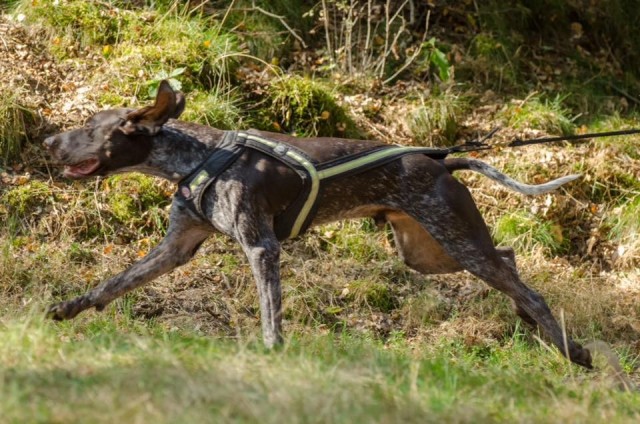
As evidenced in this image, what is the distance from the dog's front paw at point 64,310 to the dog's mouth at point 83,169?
2.49 feet

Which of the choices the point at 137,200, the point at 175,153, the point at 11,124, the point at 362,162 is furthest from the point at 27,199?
the point at 362,162

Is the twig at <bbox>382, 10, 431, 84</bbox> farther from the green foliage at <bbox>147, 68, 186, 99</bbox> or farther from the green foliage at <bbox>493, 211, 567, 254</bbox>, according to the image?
the green foliage at <bbox>147, 68, 186, 99</bbox>

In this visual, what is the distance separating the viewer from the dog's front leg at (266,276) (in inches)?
239

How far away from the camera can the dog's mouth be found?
628 centimetres

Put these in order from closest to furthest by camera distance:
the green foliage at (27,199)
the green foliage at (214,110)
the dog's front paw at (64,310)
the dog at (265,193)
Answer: the dog's front paw at (64,310) → the dog at (265,193) → the green foliage at (27,199) → the green foliage at (214,110)

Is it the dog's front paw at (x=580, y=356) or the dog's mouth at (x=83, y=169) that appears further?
the dog's front paw at (x=580, y=356)

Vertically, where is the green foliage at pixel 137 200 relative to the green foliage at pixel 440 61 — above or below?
below

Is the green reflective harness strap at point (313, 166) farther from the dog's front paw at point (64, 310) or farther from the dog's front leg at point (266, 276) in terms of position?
the dog's front paw at point (64, 310)

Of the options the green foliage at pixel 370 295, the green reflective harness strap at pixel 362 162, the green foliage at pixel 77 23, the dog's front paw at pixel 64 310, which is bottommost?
the green foliage at pixel 370 295

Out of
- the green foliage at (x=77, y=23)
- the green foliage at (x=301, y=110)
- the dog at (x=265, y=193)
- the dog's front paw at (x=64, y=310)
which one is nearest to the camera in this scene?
the dog's front paw at (x=64, y=310)

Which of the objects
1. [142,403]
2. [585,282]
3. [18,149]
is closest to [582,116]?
[585,282]

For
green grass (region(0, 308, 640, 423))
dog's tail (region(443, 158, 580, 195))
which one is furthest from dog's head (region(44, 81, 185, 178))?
dog's tail (region(443, 158, 580, 195))

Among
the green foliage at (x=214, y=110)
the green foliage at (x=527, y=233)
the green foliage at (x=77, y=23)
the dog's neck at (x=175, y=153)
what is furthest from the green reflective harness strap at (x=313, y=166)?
the green foliage at (x=77, y=23)

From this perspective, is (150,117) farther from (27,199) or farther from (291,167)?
(27,199)
